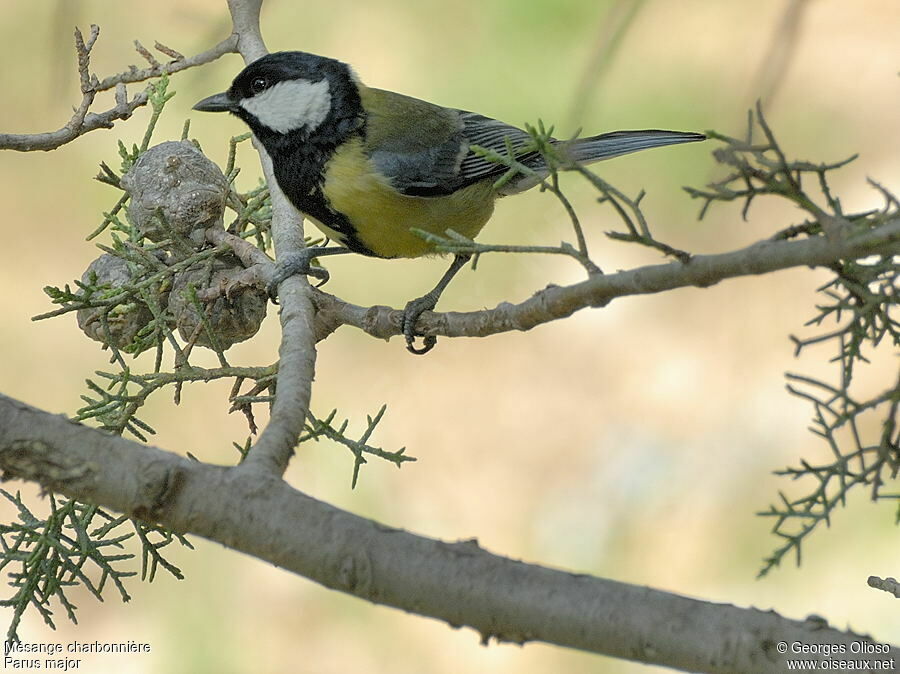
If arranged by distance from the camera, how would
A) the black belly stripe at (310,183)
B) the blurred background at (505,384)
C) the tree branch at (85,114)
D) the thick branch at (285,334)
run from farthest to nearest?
the blurred background at (505,384), the black belly stripe at (310,183), the tree branch at (85,114), the thick branch at (285,334)

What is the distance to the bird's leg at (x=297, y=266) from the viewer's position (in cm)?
165

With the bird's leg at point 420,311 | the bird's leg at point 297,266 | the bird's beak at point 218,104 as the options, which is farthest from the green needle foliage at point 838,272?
the bird's beak at point 218,104

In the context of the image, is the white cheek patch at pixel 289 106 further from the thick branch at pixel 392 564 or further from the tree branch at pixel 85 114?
the thick branch at pixel 392 564

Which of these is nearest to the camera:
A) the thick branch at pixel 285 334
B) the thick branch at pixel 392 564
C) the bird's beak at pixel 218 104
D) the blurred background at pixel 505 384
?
the thick branch at pixel 392 564

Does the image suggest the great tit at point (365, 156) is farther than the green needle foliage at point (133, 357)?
Yes

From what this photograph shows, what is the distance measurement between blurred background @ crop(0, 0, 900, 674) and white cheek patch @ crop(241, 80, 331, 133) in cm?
66

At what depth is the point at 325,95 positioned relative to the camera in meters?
2.06

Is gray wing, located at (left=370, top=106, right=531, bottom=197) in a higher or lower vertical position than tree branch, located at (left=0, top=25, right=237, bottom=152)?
higher

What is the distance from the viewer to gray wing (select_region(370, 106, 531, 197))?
6.54 ft

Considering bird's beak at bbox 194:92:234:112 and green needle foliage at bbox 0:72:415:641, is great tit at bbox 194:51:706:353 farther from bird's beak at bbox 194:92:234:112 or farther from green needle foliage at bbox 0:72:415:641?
green needle foliage at bbox 0:72:415:641

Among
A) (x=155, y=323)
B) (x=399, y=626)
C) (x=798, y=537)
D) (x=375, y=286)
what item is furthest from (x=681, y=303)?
(x=798, y=537)

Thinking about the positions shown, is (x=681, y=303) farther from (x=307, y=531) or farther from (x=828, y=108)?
(x=307, y=531)

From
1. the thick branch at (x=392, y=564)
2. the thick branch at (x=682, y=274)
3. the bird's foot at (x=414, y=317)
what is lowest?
the thick branch at (x=392, y=564)

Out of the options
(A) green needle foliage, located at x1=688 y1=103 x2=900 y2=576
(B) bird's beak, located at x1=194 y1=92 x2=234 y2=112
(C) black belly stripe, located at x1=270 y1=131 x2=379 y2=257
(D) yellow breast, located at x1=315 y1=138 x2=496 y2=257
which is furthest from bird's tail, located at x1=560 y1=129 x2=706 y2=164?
(A) green needle foliage, located at x1=688 y1=103 x2=900 y2=576
